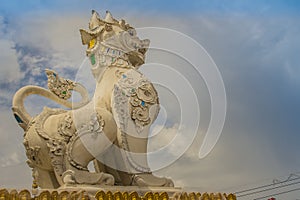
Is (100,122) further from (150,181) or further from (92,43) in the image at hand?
(92,43)

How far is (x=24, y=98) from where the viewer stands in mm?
6160

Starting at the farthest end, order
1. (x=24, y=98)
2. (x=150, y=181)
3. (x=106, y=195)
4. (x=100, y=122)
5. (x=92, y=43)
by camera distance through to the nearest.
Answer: (x=92, y=43), (x=24, y=98), (x=150, y=181), (x=100, y=122), (x=106, y=195)

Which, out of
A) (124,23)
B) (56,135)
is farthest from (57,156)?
(124,23)

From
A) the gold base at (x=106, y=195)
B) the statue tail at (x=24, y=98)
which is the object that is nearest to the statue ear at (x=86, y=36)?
the statue tail at (x=24, y=98)

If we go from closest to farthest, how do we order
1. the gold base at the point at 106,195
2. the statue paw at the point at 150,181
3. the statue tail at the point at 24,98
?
1. the gold base at the point at 106,195
2. the statue paw at the point at 150,181
3. the statue tail at the point at 24,98

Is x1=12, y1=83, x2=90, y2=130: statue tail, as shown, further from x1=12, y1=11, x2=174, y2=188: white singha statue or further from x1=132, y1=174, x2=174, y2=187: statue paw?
x1=132, y1=174, x2=174, y2=187: statue paw

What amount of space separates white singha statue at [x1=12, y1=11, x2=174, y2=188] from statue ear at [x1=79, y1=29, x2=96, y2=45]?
0.01 meters

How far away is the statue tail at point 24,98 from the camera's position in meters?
6.04

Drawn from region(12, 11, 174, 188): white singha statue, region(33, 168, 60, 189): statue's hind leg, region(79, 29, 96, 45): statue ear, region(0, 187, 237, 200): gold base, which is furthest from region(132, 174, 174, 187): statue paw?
region(79, 29, 96, 45): statue ear

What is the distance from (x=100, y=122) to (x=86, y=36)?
1.86m

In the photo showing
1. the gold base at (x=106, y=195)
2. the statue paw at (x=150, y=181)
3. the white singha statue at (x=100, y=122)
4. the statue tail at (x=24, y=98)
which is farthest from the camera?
the statue tail at (x=24, y=98)

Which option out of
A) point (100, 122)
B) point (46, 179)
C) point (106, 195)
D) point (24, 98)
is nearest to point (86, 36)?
point (24, 98)

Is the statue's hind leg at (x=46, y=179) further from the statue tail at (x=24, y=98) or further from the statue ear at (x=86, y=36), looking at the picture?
the statue ear at (x=86, y=36)

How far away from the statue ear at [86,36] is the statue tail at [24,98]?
0.83m
